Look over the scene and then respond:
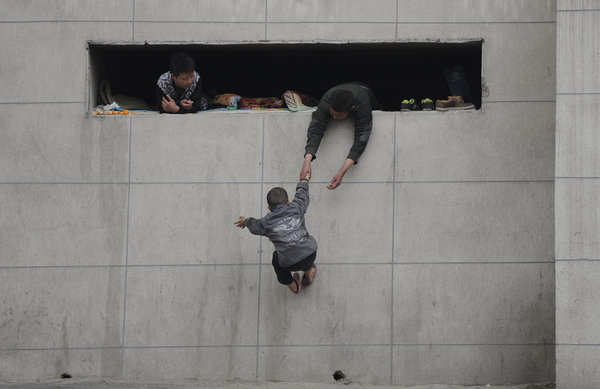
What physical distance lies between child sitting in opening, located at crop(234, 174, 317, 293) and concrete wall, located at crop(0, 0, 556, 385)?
41cm

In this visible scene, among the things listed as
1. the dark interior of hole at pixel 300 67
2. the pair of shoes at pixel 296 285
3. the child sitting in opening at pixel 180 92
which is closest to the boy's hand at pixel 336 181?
the pair of shoes at pixel 296 285

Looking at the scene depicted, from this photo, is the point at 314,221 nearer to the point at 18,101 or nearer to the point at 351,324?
the point at 351,324

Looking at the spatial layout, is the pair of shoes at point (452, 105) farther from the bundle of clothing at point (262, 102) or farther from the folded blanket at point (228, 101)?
the folded blanket at point (228, 101)

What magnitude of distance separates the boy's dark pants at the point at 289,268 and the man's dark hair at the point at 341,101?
1.34m

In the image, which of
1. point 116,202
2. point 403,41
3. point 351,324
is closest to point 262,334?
point 351,324

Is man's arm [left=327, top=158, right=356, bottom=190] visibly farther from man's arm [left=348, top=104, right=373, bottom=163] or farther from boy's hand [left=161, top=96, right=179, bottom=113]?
boy's hand [left=161, top=96, right=179, bottom=113]

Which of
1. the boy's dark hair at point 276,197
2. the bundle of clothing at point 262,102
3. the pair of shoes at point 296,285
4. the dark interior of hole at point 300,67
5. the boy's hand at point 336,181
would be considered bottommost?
the pair of shoes at point 296,285

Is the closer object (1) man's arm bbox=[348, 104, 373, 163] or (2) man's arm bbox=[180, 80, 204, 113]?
(1) man's arm bbox=[348, 104, 373, 163]

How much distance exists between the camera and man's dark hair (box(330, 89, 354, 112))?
6802mm

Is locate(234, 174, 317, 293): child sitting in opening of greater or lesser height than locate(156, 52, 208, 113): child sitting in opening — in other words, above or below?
below

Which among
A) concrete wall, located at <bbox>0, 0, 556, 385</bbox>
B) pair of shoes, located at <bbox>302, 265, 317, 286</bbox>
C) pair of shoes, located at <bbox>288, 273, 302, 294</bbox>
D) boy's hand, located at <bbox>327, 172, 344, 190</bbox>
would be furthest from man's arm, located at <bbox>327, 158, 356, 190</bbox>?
pair of shoes, located at <bbox>288, 273, 302, 294</bbox>

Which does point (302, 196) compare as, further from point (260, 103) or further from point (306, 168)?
→ point (260, 103)

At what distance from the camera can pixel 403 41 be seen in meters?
7.28

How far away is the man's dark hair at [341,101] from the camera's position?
680 cm
